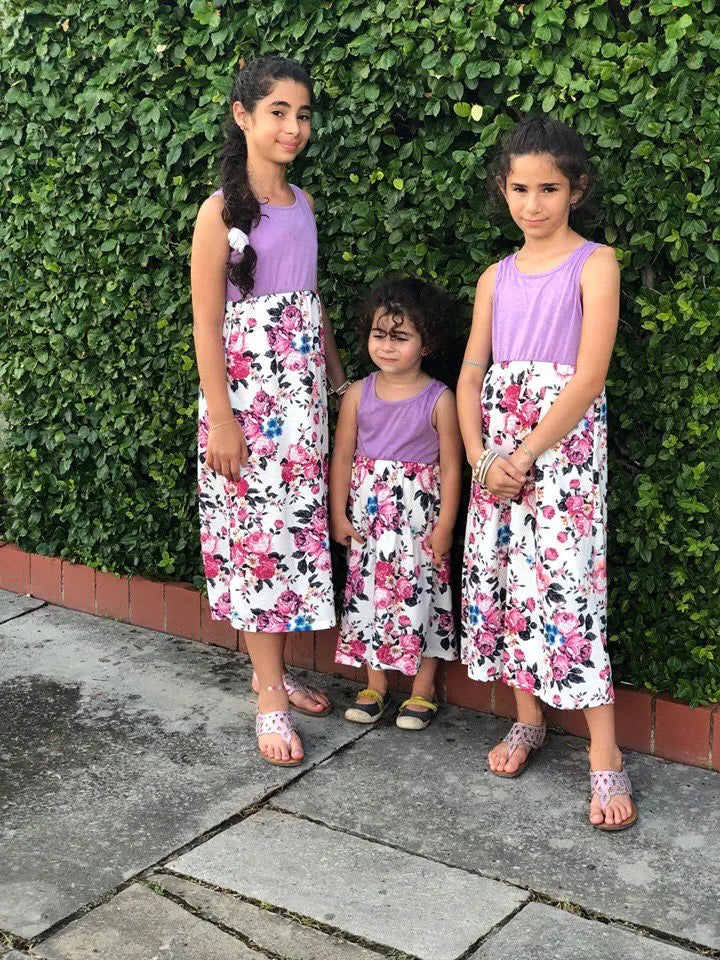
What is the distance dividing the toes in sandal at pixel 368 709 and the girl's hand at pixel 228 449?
2.74 ft

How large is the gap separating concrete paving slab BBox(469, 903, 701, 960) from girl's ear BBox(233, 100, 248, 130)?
219cm

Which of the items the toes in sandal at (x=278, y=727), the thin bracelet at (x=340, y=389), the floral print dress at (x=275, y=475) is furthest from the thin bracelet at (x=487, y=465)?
the toes in sandal at (x=278, y=727)

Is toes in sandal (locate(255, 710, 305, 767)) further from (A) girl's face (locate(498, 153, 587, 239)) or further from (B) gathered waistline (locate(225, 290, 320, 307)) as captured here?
(A) girl's face (locate(498, 153, 587, 239))

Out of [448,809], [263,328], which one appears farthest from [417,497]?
[448,809]

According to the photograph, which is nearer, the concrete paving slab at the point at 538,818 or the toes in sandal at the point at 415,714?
the concrete paving slab at the point at 538,818

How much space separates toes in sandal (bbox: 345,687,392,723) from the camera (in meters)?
3.70

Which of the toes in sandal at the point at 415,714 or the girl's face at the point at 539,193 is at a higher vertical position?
the girl's face at the point at 539,193

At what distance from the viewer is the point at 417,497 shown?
359 centimetres

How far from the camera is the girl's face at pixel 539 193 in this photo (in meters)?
3.06

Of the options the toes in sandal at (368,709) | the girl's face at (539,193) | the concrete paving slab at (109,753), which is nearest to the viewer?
the concrete paving slab at (109,753)

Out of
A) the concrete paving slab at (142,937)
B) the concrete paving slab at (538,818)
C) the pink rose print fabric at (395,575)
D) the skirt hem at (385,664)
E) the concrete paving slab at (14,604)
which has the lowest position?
the concrete paving slab at (142,937)

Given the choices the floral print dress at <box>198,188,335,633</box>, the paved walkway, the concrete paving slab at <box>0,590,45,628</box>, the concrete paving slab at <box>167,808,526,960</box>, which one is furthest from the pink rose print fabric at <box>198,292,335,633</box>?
the concrete paving slab at <box>0,590,45,628</box>

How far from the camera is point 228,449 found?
3.40 metres

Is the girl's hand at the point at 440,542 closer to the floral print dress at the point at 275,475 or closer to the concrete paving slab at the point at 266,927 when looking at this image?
the floral print dress at the point at 275,475
